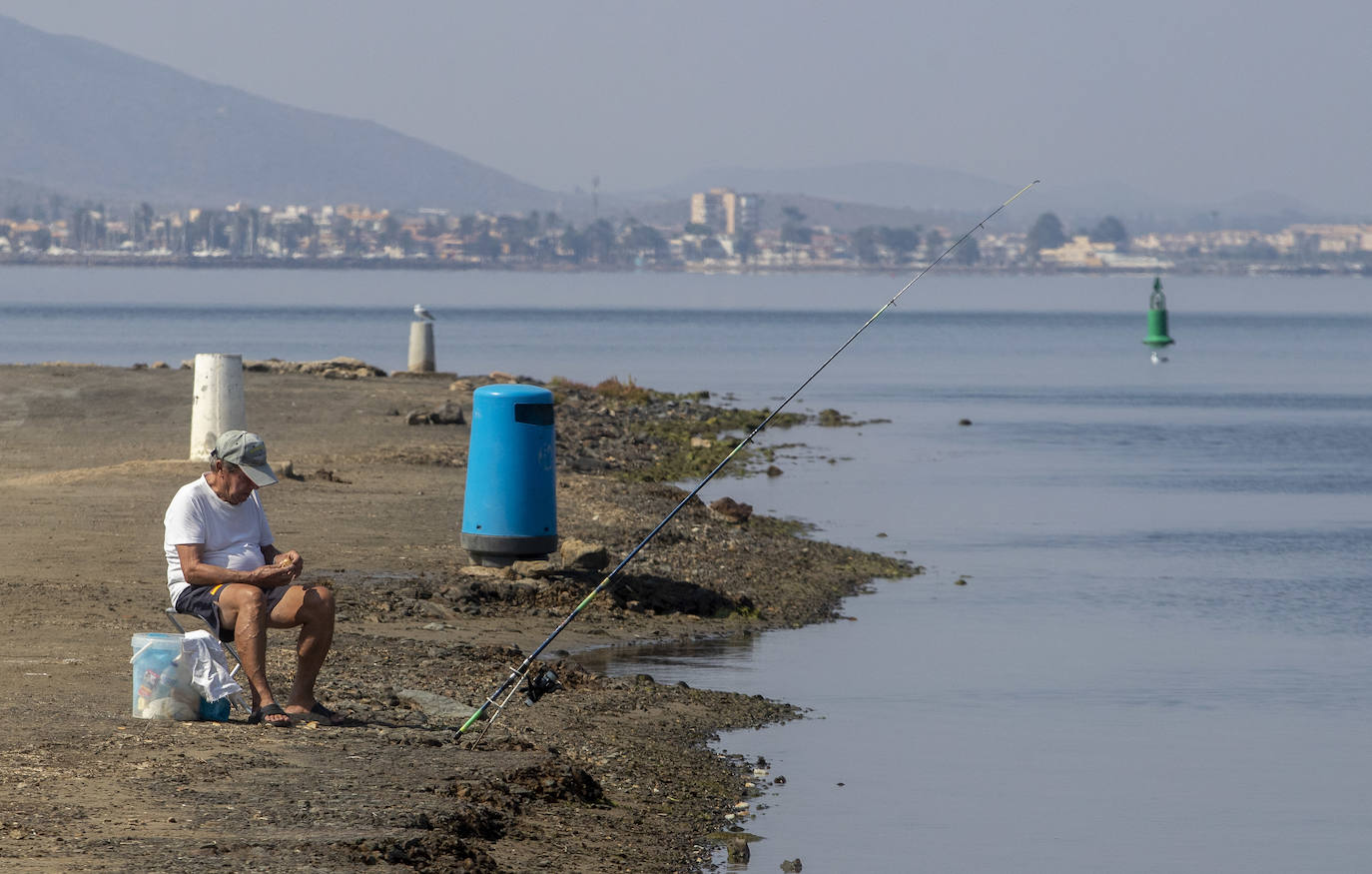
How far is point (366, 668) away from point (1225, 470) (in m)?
21.7

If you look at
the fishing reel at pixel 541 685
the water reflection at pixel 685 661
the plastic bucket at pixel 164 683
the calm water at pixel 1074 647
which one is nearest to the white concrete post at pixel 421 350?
the calm water at pixel 1074 647

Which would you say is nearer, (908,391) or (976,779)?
(976,779)

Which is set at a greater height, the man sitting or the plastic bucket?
the man sitting

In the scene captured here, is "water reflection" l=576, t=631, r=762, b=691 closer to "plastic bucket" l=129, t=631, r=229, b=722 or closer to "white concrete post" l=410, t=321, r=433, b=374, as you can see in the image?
"plastic bucket" l=129, t=631, r=229, b=722

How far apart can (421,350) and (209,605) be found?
23.6 meters

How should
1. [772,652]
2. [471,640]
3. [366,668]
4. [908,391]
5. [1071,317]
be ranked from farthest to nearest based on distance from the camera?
[1071,317] < [908,391] < [772,652] < [471,640] < [366,668]

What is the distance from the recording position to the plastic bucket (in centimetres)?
740

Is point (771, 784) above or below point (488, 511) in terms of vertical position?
below

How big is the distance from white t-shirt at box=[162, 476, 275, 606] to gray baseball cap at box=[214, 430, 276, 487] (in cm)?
18

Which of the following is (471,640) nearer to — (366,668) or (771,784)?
(366,668)

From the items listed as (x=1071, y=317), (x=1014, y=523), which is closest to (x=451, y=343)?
(x=1014, y=523)

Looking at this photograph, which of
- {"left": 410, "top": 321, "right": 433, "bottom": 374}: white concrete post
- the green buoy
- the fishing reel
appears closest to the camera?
the fishing reel

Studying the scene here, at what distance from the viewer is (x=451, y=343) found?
244ft

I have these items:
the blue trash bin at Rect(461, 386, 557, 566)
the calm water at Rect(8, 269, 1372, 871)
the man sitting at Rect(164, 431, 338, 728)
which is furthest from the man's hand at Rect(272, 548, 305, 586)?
the blue trash bin at Rect(461, 386, 557, 566)
